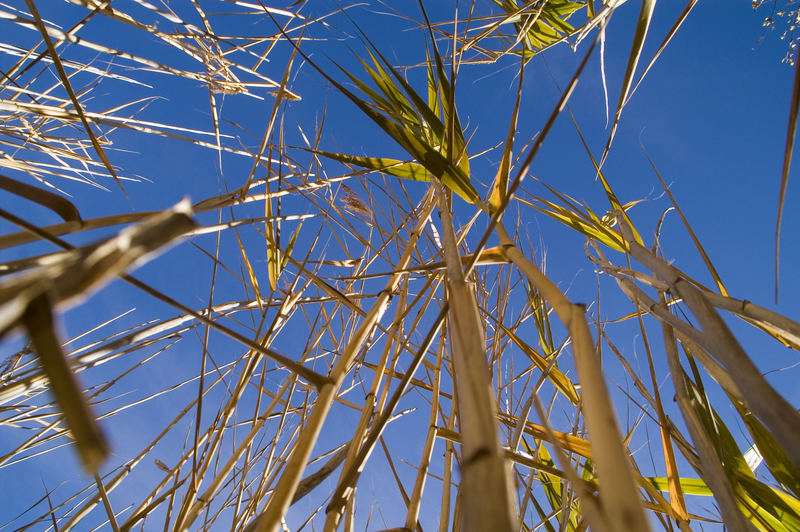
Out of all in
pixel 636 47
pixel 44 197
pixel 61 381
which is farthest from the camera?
pixel 636 47

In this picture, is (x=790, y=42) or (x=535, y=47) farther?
(x=790, y=42)

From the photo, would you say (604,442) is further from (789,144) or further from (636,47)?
(636,47)

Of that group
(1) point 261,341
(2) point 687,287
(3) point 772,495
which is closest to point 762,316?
(2) point 687,287

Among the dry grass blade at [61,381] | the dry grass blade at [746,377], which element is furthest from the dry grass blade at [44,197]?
the dry grass blade at [746,377]

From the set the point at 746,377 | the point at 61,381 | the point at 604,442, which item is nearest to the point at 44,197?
the point at 61,381

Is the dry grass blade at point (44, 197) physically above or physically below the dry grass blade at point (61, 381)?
above

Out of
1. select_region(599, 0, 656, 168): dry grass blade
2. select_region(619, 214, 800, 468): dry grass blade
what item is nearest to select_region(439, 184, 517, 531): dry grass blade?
select_region(619, 214, 800, 468): dry grass blade

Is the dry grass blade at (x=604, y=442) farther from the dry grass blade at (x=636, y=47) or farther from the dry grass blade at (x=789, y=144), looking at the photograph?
the dry grass blade at (x=636, y=47)

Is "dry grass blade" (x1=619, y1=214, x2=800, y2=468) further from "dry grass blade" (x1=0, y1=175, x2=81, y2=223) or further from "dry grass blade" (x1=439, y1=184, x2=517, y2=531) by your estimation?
"dry grass blade" (x1=0, y1=175, x2=81, y2=223)

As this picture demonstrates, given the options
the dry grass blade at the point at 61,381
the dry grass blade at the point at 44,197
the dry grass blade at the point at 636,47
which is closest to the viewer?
the dry grass blade at the point at 61,381

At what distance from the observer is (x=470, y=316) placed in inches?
10.6

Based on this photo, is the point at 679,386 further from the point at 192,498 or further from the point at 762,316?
the point at 192,498

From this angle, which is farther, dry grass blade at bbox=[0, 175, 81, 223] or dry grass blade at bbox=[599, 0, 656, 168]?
dry grass blade at bbox=[599, 0, 656, 168]

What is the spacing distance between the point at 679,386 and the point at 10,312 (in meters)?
0.62
